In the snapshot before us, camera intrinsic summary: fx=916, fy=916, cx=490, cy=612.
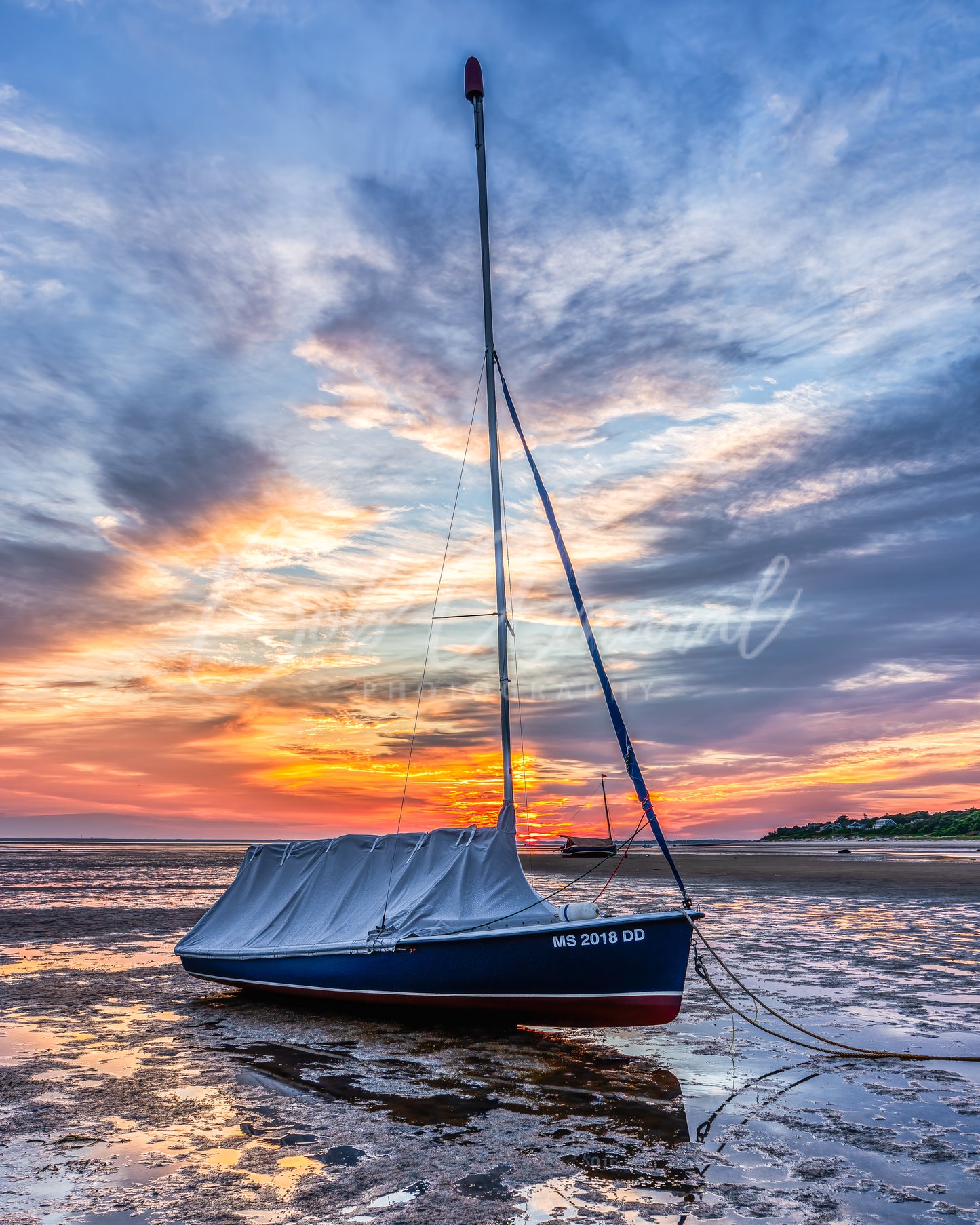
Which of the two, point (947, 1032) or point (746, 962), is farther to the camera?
point (746, 962)

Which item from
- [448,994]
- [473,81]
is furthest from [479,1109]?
[473,81]

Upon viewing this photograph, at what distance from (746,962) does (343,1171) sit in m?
13.4

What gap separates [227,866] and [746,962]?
5938 centimetres

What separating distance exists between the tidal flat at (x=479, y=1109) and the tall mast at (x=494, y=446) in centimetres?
420

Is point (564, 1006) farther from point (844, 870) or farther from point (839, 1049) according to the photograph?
point (844, 870)

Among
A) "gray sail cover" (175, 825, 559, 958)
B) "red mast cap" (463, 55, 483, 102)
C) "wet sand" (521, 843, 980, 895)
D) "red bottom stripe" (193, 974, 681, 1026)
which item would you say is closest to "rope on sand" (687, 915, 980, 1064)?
"red bottom stripe" (193, 974, 681, 1026)

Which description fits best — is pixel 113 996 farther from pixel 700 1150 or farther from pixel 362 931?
pixel 700 1150

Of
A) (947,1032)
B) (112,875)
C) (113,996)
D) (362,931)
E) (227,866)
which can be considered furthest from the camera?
(227,866)

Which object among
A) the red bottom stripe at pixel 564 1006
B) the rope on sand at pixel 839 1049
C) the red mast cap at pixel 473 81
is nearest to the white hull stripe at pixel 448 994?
the red bottom stripe at pixel 564 1006

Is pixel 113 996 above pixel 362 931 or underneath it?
underneath

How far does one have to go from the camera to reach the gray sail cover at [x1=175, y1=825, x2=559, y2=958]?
48.8 ft

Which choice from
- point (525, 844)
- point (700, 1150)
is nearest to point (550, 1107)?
point (700, 1150)

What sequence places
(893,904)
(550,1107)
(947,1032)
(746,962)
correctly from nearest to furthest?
(550,1107) → (947,1032) → (746,962) → (893,904)

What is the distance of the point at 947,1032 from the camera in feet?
43.0
